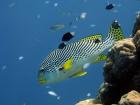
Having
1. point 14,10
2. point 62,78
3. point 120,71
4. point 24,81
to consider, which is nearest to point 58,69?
point 62,78

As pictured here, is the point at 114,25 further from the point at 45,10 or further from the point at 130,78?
the point at 45,10

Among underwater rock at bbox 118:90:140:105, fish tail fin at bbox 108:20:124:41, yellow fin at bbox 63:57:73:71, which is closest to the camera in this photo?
underwater rock at bbox 118:90:140:105

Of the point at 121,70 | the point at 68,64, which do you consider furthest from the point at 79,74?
the point at 121,70

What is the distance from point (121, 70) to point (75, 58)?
0.64 m

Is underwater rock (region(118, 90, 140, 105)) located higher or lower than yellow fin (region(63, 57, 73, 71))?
lower

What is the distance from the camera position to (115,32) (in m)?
4.90

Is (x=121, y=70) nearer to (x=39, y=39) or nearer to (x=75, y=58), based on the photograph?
(x=75, y=58)

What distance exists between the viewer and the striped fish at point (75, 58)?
461cm

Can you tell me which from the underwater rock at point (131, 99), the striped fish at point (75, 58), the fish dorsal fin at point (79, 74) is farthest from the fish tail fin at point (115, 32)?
the underwater rock at point (131, 99)

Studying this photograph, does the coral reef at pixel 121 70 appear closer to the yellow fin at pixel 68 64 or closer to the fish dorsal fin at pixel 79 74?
the fish dorsal fin at pixel 79 74

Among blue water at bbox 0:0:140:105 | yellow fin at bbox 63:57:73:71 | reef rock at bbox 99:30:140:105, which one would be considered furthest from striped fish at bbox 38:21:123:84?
blue water at bbox 0:0:140:105

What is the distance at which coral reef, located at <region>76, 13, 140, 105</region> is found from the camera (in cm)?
493

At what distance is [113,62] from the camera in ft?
17.0

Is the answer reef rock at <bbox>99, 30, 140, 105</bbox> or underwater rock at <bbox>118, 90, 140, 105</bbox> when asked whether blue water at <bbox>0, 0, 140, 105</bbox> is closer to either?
reef rock at <bbox>99, 30, 140, 105</bbox>
